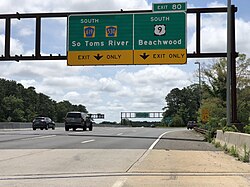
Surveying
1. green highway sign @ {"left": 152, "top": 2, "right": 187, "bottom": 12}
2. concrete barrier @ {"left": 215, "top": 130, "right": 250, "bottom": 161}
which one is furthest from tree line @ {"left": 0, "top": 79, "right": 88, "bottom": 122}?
concrete barrier @ {"left": 215, "top": 130, "right": 250, "bottom": 161}

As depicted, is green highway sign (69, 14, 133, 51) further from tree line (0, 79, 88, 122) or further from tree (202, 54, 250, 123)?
tree line (0, 79, 88, 122)

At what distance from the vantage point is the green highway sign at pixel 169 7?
29.5 metres

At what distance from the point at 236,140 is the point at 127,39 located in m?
13.0

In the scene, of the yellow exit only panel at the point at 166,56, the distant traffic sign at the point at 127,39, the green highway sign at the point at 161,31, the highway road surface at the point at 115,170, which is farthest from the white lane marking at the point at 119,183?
the green highway sign at the point at 161,31

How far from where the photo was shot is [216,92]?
52.3 meters

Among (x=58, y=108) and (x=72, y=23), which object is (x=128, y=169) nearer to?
(x=72, y=23)

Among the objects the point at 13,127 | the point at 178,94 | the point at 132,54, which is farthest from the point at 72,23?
the point at 178,94

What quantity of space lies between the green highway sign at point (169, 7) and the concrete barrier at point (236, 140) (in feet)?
30.3

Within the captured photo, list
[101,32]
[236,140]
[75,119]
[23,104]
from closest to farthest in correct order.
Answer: [236,140]
[101,32]
[75,119]
[23,104]

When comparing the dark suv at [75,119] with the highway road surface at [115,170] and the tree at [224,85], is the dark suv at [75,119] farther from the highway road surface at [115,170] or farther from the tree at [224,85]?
the highway road surface at [115,170]

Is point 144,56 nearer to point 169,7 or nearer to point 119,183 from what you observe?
point 169,7

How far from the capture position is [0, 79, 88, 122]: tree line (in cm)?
11762

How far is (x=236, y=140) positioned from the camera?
1886cm

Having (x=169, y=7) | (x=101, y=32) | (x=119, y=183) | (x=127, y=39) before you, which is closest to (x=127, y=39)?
(x=127, y=39)
